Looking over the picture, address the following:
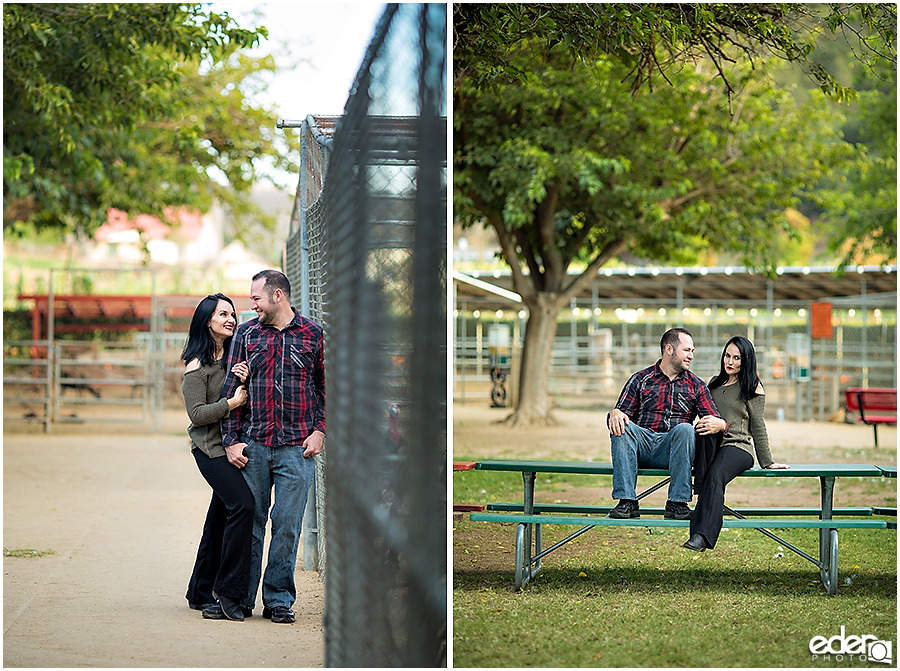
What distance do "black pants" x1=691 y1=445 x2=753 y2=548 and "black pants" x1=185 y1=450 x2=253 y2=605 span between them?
92.8 inches

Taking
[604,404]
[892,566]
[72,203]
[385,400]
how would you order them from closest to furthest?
[385,400] → [892,566] → [72,203] → [604,404]

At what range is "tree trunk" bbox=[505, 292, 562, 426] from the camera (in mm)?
17516

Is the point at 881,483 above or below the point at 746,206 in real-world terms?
below

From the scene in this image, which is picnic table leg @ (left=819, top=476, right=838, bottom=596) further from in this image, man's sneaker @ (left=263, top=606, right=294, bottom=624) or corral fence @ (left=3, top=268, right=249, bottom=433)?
corral fence @ (left=3, top=268, right=249, bottom=433)

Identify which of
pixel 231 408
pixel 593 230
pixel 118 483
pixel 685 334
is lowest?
pixel 118 483

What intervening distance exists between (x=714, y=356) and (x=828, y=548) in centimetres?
1815

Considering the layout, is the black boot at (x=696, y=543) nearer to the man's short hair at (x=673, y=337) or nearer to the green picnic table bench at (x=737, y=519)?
the green picnic table bench at (x=737, y=519)

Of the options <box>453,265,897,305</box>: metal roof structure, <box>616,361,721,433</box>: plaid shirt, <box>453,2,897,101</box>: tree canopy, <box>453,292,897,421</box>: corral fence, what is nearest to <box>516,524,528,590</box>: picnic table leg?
<box>616,361,721,433</box>: plaid shirt

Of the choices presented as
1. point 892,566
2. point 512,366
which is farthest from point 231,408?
point 512,366

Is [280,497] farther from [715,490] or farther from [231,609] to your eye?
[715,490]

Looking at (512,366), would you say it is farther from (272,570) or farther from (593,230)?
(272,570)

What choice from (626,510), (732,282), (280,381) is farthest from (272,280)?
(732,282)

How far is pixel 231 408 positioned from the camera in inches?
194

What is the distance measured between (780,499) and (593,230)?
28.0 feet
